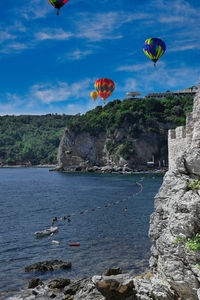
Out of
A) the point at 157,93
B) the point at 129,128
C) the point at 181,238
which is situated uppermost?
the point at 157,93

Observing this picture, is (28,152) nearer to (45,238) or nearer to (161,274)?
(45,238)

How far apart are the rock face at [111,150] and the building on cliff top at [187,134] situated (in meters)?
89.9

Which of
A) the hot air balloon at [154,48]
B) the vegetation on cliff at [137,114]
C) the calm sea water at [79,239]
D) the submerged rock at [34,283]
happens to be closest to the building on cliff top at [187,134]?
the calm sea water at [79,239]

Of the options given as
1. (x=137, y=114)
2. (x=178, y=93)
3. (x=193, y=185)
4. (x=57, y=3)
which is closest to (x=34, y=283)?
(x=193, y=185)

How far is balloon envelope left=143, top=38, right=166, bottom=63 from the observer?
176 feet

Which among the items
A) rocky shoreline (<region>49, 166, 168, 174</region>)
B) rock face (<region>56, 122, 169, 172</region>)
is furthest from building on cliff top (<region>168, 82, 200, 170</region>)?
rock face (<region>56, 122, 169, 172</region>)

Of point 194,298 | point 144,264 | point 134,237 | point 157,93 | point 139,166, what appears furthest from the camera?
point 157,93

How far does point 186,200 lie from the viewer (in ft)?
29.9

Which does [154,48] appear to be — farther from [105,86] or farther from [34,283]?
[34,283]

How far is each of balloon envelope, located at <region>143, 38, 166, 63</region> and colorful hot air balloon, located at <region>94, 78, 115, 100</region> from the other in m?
36.8

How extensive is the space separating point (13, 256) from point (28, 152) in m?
163

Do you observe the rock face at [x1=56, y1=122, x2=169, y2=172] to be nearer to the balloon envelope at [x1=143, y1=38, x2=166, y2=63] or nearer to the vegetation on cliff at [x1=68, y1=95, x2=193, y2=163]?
the vegetation on cliff at [x1=68, y1=95, x2=193, y2=163]

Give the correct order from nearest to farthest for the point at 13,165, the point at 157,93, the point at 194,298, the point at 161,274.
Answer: the point at 194,298 → the point at 161,274 → the point at 157,93 → the point at 13,165

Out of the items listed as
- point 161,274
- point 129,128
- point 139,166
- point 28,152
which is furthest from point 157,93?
point 161,274
